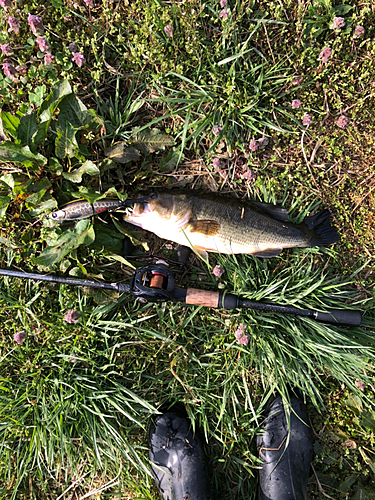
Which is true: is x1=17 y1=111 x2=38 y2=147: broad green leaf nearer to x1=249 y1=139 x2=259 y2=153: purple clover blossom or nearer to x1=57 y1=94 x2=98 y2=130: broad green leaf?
x1=57 y1=94 x2=98 y2=130: broad green leaf

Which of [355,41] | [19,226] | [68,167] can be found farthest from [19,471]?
[355,41]

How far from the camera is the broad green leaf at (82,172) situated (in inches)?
110

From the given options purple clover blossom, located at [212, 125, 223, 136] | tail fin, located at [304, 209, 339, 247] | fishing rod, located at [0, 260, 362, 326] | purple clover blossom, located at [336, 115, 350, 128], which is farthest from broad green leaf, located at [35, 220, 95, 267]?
purple clover blossom, located at [336, 115, 350, 128]

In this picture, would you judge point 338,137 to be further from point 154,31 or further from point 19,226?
point 19,226

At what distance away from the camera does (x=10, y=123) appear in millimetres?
2723

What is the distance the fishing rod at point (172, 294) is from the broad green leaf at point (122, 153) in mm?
987

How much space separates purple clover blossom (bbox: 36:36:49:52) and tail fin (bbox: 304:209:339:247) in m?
2.91

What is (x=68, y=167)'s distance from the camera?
9.70 ft

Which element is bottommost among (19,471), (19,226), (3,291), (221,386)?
(19,471)

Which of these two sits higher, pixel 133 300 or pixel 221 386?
pixel 133 300

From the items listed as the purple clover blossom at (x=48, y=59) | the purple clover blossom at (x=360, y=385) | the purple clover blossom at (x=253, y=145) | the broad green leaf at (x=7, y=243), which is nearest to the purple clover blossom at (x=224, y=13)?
the purple clover blossom at (x=253, y=145)

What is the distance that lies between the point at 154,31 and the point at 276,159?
167 centimetres

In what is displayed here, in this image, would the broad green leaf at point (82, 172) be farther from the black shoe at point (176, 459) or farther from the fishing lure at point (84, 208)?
the black shoe at point (176, 459)

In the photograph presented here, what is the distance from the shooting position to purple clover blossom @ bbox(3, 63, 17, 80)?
115 inches
